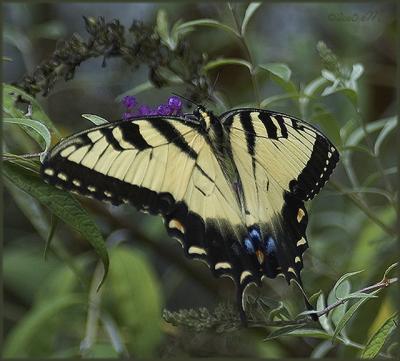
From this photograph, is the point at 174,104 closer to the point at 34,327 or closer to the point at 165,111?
the point at 165,111

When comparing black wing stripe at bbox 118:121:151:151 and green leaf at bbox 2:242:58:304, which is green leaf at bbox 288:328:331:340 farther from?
green leaf at bbox 2:242:58:304

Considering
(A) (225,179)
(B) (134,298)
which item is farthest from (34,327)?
(A) (225,179)

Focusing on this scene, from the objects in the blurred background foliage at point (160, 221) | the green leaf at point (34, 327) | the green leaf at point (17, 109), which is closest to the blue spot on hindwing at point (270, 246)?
the blurred background foliage at point (160, 221)

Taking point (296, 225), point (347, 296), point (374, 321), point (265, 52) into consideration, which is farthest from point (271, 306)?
point (265, 52)

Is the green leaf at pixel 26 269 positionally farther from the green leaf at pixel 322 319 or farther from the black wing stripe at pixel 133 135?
the green leaf at pixel 322 319

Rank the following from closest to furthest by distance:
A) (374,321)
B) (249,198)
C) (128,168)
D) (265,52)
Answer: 1. (128,168)
2. (249,198)
3. (374,321)
4. (265,52)

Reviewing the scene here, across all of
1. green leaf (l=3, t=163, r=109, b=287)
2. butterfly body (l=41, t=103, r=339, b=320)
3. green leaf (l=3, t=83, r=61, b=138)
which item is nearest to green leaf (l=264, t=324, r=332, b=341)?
butterfly body (l=41, t=103, r=339, b=320)

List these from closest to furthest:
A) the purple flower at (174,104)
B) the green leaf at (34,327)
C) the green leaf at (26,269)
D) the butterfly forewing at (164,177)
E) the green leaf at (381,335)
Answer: the green leaf at (381,335)
the butterfly forewing at (164,177)
the purple flower at (174,104)
the green leaf at (34,327)
the green leaf at (26,269)

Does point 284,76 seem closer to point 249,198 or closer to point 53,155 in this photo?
point 249,198
